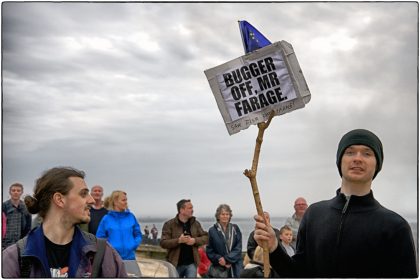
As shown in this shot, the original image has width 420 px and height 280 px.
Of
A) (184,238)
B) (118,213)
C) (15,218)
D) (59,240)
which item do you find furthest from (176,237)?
(59,240)

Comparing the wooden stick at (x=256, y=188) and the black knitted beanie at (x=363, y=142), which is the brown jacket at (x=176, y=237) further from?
the black knitted beanie at (x=363, y=142)

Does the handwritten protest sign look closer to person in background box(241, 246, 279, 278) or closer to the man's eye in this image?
the man's eye

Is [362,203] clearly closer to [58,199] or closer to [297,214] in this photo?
[58,199]

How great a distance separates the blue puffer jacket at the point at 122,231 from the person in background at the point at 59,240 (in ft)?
8.28

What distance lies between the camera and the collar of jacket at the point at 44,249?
9.19 ft

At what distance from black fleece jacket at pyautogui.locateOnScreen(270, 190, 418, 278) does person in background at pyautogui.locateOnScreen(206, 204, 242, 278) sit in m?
3.25

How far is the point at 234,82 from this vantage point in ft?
10.2

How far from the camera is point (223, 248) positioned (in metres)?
6.25

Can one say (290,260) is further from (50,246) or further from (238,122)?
(50,246)

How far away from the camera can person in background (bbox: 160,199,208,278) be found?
6207mm

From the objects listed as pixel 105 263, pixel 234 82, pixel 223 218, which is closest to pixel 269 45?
pixel 234 82

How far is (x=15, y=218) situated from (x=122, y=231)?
2.96 ft

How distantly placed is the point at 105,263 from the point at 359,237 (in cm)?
106

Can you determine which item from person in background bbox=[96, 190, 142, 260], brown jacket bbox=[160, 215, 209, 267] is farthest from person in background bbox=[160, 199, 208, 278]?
person in background bbox=[96, 190, 142, 260]
